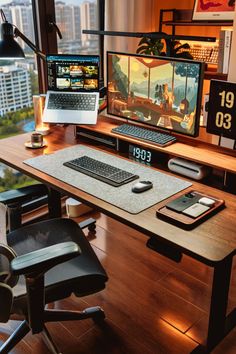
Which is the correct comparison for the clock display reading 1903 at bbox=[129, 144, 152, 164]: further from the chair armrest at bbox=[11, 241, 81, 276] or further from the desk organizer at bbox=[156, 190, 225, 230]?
the chair armrest at bbox=[11, 241, 81, 276]

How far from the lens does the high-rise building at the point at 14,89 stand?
8.43 feet

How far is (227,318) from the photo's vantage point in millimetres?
1739

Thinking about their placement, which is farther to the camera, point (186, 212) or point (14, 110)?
point (14, 110)

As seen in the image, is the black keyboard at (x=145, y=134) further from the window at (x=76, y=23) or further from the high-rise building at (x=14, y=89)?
the window at (x=76, y=23)

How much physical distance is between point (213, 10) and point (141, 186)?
212 cm

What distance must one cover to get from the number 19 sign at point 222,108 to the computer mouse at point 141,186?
0.46m

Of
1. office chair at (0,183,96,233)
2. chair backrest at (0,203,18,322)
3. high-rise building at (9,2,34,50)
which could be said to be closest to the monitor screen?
office chair at (0,183,96,233)

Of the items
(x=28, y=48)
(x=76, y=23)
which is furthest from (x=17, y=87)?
(x=76, y=23)

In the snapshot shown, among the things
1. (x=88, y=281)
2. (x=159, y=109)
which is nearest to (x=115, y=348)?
(x=88, y=281)

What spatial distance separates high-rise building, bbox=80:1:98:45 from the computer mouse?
170cm

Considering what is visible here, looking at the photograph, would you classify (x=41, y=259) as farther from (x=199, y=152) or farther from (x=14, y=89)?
(x=14, y=89)

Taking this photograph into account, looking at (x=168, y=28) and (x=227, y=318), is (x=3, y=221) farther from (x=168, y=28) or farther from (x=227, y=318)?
(x=168, y=28)

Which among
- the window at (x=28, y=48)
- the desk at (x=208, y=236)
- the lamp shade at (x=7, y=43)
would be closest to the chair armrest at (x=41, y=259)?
the desk at (x=208, y=236)

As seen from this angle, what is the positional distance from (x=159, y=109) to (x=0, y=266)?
115 centimetres
